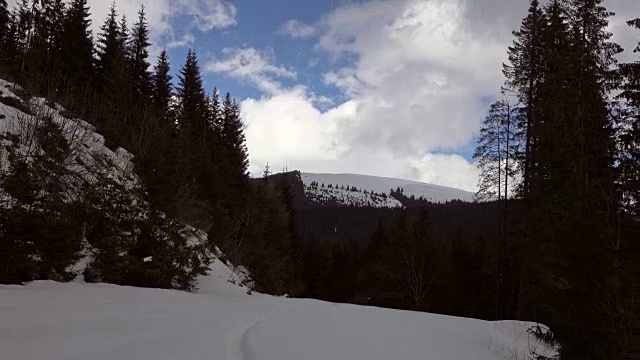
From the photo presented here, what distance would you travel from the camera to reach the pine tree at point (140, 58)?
43.6 m

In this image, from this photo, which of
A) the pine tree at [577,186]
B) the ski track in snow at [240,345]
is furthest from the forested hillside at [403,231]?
the ski track in snow at [240,345]

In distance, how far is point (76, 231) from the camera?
44.4ft

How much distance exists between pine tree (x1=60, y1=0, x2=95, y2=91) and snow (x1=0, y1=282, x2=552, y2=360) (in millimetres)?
29300

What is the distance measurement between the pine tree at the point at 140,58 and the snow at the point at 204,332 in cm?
3389

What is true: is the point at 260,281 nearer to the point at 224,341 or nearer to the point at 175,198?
the point at 175,198

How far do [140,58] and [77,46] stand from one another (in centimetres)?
775

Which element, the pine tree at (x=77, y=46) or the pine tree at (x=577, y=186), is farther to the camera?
the pine tree at (x=77, y=46)

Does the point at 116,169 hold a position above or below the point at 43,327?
above

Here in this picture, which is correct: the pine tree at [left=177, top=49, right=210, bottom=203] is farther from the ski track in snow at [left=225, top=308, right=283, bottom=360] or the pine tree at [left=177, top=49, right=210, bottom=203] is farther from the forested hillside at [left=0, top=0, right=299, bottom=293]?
the ski track in snow at [left=225, top=308, right=283, bottom=360]

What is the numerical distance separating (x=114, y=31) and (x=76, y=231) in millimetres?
37696

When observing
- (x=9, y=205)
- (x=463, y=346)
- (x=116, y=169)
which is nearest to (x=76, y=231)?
(x=9, y=205)

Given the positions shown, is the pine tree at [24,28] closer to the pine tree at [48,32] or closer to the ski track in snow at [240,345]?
the pine tree at [48,32]

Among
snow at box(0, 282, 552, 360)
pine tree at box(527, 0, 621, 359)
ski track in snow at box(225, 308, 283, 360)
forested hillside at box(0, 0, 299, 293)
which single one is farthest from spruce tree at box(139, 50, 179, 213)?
pine tree at box(527, 0, 621, 359)

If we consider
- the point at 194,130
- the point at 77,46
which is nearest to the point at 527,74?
the point at 194,130
